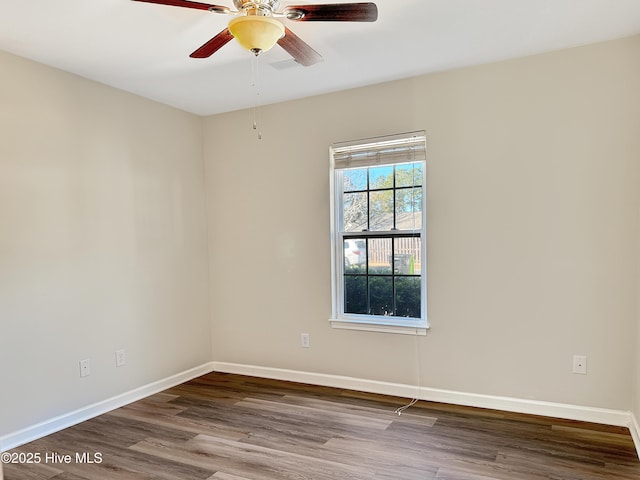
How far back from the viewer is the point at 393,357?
3430 mm

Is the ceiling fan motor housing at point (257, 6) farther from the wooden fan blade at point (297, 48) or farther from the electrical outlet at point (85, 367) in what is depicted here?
the electrical outlet at point (85, 367)

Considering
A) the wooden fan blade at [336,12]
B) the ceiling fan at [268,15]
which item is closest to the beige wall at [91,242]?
the ceiling fan at [268,15]

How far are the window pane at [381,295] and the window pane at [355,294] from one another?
6 cm

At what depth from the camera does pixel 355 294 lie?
12.0 ft

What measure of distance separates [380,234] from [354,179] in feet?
1.65

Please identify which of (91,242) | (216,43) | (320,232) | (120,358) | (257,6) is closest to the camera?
(257,6)

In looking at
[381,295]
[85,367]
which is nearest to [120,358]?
[85,367]

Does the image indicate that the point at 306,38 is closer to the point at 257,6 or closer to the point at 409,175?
the point at 257,6

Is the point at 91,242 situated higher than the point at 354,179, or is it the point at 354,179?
the point at 354,179

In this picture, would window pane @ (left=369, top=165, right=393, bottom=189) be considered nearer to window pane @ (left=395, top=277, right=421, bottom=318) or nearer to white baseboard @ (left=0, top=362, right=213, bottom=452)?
window pane @ (left=395, top=277, right=421, bottom=318)

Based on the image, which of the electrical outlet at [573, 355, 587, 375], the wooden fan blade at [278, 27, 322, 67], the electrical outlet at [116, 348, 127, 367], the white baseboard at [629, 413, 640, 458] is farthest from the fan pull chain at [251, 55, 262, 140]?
the white baseboard at [629, 413, 640, 458]

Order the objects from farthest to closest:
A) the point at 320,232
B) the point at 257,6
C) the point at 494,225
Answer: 1. the point at 320,232
2. the point at 494,225
3. the point at 257,6

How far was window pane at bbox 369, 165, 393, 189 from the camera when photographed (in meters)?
3.48

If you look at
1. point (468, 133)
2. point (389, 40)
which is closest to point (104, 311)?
point (389, 40)
